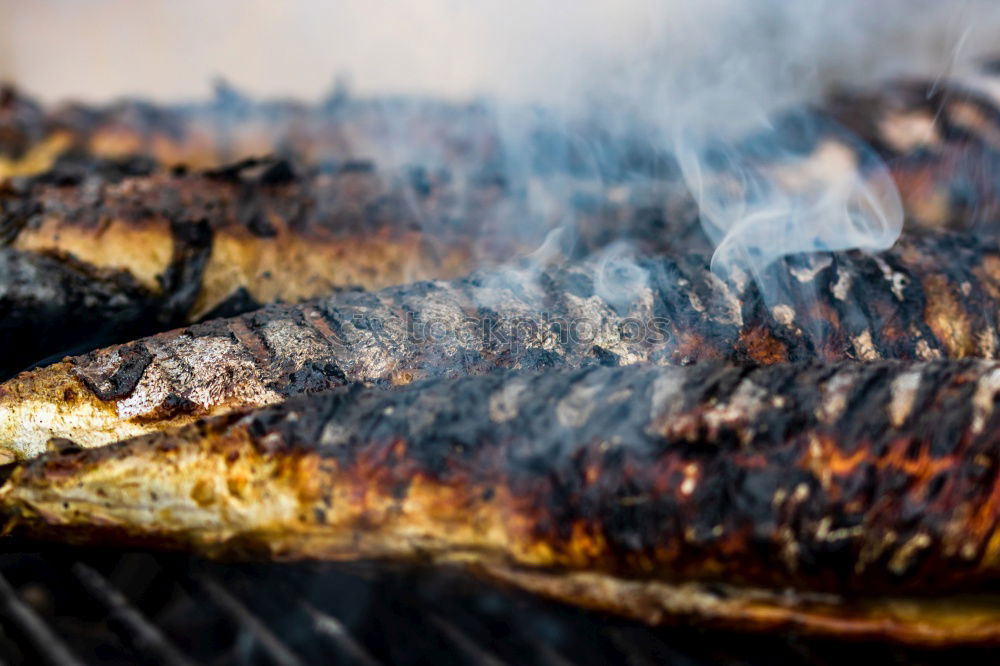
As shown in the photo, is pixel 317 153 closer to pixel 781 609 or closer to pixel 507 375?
pixel 507 375

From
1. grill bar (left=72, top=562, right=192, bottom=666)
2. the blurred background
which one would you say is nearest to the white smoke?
the blurred background

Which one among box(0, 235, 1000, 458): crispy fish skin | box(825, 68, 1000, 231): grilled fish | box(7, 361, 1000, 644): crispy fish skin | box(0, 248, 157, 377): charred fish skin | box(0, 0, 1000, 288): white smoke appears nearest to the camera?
box(7, 361, 1000, 644): crispy fish skin

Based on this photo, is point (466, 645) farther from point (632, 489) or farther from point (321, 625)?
point (632, 489)

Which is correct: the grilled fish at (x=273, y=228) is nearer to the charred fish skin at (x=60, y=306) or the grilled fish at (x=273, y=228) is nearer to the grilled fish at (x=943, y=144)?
the charred fish skin at (x=60, y=306)

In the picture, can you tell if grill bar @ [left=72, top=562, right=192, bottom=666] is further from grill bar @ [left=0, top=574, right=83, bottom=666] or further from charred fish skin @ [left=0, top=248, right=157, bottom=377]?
charred fish skin @ [left=0, top=248, right=157, bottom=377]

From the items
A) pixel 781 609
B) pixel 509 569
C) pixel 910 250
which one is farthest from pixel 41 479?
pixel 910 250

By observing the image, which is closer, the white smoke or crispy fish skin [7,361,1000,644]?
crispy fish skin [7,361,1000,644]

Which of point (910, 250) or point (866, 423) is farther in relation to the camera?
point (910, 250)

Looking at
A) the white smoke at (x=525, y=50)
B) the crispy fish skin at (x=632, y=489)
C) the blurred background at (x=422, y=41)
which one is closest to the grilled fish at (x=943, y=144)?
the white smoke at (x=525, y=50)
